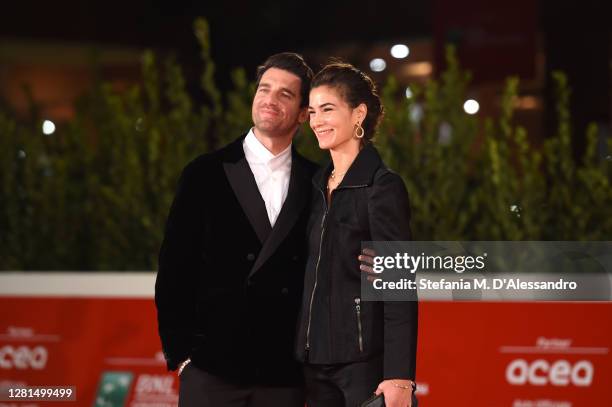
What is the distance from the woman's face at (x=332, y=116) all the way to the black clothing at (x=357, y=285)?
7cm

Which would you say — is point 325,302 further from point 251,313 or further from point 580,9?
point 580,9

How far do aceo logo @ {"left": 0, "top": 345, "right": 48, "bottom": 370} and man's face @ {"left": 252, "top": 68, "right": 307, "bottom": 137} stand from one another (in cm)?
212

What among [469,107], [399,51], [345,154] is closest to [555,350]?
[469,107]

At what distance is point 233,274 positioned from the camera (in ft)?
8.12

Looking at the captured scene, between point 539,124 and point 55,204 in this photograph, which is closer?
point 55,204

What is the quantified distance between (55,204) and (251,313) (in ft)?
8.36

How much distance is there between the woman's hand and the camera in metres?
2.26

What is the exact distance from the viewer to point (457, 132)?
4.59 metres

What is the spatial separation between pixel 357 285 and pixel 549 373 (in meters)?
1.89

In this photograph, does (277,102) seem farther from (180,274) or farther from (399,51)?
(399,51)

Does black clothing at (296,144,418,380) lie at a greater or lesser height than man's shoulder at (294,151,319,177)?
lesser

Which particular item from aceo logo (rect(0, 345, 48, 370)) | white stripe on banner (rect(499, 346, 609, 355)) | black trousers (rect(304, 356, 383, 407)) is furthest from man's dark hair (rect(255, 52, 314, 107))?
aceo logo (rect(0, 345, 48, 370))

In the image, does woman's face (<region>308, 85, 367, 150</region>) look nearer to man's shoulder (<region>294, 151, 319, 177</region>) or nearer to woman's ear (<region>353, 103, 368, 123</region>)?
woman's ear (<region>353, 103, 368, 123</region>)

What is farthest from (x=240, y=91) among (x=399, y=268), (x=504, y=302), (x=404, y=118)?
(x=399, y=268)
